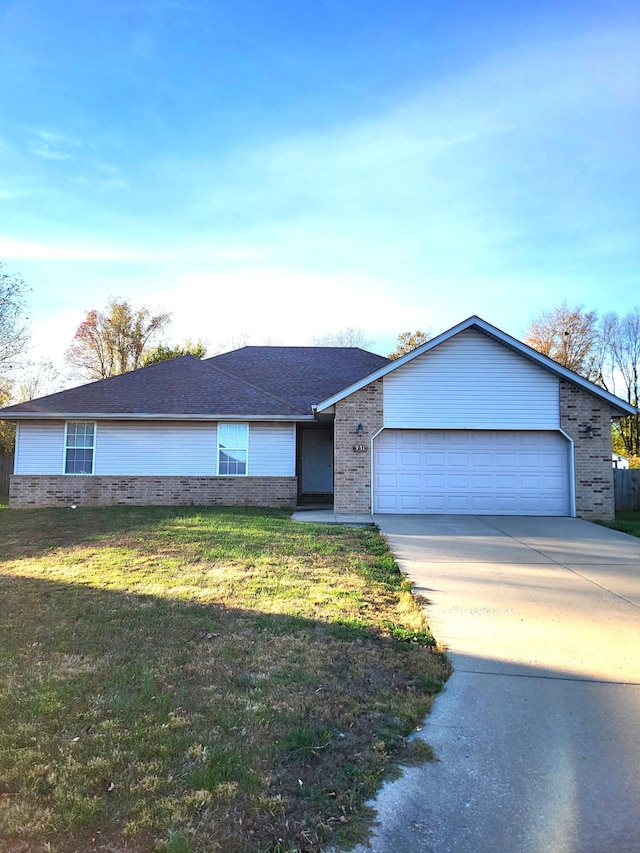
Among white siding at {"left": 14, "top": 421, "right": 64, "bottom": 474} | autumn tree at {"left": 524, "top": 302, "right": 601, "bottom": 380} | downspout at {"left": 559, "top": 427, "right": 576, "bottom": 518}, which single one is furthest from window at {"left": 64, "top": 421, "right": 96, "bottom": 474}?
autumn tree at {"left": 524, "top": 302, "right": 601, "bottom": 380}

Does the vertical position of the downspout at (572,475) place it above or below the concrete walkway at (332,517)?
above

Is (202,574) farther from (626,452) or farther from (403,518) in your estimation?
(626,452)

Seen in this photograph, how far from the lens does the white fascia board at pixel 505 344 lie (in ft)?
41.6

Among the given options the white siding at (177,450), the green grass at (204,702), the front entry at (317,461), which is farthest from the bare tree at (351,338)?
the green grass at (204,702)

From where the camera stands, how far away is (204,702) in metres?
3.25

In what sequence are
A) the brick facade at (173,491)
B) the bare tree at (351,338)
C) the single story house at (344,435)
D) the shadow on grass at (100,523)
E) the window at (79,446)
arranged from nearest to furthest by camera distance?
the shadow on grass at (100,523) < the single story house at (344,435) < the brick facade at (173,491) < the window at (79,446) < the bare tree at (351,338)

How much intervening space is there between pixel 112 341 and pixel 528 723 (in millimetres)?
38736

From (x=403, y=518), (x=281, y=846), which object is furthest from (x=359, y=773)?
(x=403, y=518)

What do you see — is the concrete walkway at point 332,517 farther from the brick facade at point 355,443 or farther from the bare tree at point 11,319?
the bare tree at point 11,319

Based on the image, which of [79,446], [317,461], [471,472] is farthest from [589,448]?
[79,446]

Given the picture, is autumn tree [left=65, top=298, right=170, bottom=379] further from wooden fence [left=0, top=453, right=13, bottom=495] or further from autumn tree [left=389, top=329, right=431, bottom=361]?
autumn tree [left=389, top=329, right=431, bottom=361]

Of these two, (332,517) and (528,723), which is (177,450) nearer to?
(332,517)

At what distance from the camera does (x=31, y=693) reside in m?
3.32

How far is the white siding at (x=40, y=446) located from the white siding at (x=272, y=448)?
18.9 feet
